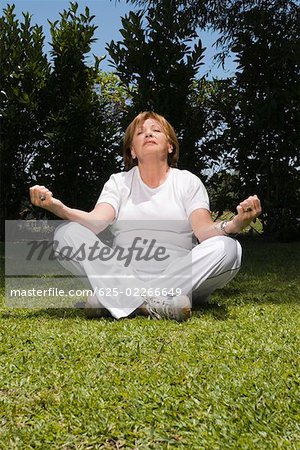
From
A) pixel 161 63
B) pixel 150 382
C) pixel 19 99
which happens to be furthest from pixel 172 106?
pixel 150 382

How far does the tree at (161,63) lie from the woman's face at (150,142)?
375 cm

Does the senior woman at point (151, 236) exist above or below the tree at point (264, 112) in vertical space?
below


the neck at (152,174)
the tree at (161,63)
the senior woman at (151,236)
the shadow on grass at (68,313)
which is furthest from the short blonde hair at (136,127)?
the tree at (161,63)

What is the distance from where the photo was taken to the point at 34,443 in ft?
6.02

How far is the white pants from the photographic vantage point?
3.38m

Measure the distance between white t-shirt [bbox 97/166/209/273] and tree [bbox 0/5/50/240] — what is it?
4.55 meters

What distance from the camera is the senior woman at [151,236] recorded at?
3.38 m

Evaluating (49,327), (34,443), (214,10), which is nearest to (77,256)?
(49,327)

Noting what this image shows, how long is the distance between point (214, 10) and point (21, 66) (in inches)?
112

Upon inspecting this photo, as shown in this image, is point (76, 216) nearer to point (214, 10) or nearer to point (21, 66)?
point (21, 66)

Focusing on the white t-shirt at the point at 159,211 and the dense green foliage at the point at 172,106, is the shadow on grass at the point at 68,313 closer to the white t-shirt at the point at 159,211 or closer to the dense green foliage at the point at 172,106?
the white t-shirt at the point at 159,211

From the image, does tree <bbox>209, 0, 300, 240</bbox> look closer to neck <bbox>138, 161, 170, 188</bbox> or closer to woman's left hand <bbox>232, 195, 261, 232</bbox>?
neck <bbox>138, 161, 170, 188</bbox>

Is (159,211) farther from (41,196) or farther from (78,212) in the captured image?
(41,196)

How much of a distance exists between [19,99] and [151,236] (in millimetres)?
4892
